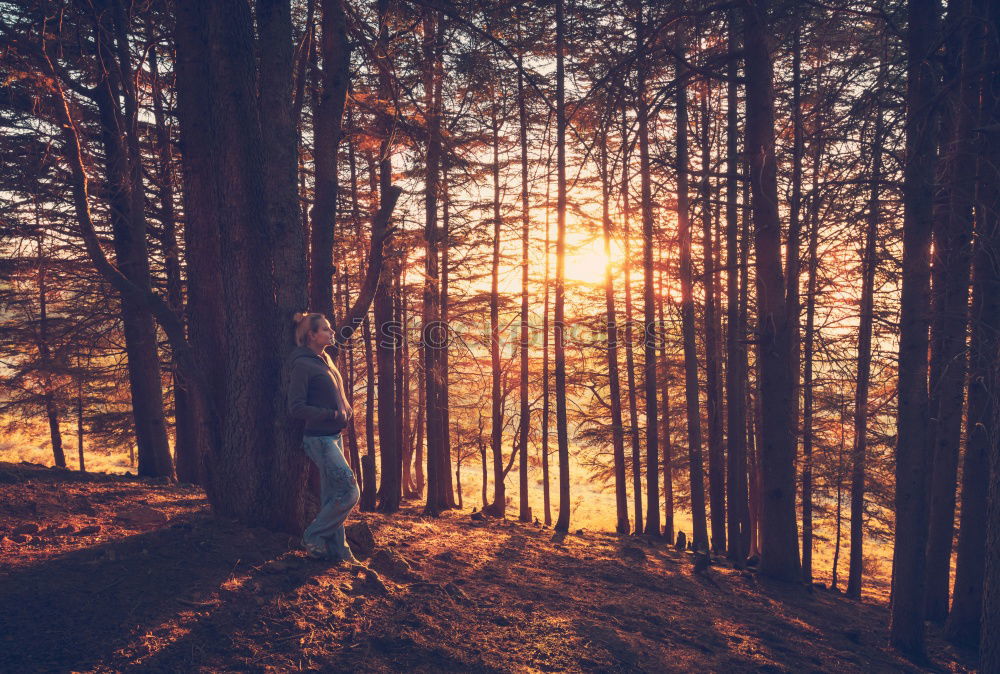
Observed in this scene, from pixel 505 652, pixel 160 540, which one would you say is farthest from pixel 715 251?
pixel 160 540

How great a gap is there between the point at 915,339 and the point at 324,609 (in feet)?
21.5

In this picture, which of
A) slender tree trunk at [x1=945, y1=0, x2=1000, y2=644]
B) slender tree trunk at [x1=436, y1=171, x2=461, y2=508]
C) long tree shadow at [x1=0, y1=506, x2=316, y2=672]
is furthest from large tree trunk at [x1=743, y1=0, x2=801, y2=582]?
long tree shadow at [x1=0, y1=506, x2=316, y2=672]

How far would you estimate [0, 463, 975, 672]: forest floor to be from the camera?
3377 millimetres

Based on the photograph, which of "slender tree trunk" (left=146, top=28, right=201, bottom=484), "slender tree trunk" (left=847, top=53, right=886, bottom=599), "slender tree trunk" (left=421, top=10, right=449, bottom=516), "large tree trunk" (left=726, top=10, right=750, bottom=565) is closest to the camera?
"slender tree trunk" (left=847, top=53, right=886, bottom=599)

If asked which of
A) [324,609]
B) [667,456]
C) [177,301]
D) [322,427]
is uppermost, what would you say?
[177,301]

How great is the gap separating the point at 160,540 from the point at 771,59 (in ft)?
31.4

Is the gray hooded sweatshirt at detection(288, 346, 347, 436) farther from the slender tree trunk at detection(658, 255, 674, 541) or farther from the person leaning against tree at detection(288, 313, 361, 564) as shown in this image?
the slender tree trunk at detection(658, 255, 674, 541)

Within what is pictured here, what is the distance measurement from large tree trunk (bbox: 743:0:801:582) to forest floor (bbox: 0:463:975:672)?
4.05ft

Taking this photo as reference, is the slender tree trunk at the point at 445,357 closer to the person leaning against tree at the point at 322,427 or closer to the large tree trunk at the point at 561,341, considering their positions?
the large tree trunk at the point at 561,341

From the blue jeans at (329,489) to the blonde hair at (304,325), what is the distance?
886 millimetres

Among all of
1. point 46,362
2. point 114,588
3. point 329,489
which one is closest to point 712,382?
point 329,489

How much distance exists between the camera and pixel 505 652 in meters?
4.05

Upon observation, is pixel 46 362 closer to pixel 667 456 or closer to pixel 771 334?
pixel 771 334

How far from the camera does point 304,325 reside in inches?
191
